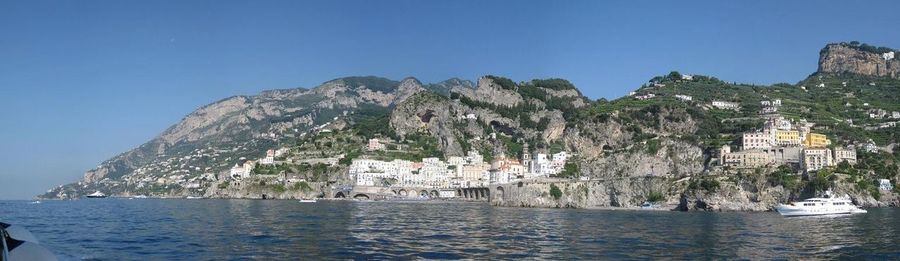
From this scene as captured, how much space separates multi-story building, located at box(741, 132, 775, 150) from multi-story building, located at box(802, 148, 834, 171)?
11686 mm

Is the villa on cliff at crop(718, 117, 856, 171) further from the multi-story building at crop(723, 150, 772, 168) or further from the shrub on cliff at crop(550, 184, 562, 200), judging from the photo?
the shrub on cliff at crop(550, 184, 562, 200)

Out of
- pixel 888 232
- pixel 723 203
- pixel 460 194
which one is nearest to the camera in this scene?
pixel 888 232

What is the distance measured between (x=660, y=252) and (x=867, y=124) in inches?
4921

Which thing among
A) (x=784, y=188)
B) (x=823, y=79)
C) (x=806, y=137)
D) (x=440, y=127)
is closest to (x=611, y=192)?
(x=784, y=188)

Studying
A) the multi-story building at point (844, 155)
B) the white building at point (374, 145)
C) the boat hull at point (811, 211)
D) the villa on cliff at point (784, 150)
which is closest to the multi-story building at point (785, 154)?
the villa on cliff at point (784, 150)

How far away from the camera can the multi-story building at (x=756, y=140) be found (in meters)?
109

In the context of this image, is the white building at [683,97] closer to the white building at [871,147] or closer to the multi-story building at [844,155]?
the white building at [871,147]

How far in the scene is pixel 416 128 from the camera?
176m

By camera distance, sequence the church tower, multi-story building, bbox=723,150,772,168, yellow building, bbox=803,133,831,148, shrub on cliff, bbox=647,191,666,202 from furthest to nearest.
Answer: the church tower < yellow building, bbox=803,133,831,148 < multi-story building, bbox=723,150,772,168 < shrub on cliff, bbox=647,191,666,202

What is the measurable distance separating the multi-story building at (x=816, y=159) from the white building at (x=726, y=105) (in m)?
54.7

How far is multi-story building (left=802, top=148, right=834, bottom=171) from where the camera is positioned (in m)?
95.2

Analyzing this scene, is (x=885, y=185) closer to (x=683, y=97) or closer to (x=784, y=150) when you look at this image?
(x=784, y=150)

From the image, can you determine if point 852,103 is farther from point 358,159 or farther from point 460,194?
point 358,159

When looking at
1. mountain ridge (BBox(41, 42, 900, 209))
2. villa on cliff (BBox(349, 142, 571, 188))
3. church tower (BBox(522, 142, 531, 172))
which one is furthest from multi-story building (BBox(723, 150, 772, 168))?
church tower (BBox(522, 142, 531, 172))
